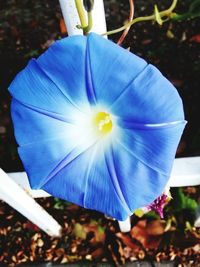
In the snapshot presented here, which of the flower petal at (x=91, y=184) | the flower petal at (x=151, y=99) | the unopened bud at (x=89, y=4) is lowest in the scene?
the flower petal at (x=91, y=184)

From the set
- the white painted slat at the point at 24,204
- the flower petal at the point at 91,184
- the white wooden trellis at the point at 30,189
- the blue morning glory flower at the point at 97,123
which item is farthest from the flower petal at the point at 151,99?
the white painted slat at the point at 24,204

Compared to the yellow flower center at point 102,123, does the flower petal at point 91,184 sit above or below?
below

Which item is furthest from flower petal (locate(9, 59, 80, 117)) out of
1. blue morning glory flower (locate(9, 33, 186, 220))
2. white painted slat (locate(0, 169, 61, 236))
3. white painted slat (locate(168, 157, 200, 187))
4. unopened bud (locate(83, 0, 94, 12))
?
white painted slat (locate(168, 157, 200, 187))

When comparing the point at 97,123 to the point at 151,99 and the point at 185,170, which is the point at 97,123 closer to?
the point at 151,99

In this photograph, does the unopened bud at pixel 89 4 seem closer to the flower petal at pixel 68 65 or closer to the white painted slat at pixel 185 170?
the flower petal at pixel 68 65

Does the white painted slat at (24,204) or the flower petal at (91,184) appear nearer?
the flower petal at (91,184)

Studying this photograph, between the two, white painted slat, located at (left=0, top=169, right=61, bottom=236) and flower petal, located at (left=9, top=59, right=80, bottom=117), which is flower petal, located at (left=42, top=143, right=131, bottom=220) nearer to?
flower petal, located at (left=9, top=59, right=80, bottom=117)

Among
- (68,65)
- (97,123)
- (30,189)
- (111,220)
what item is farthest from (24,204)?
(68,65)

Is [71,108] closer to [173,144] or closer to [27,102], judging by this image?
[27,102]
